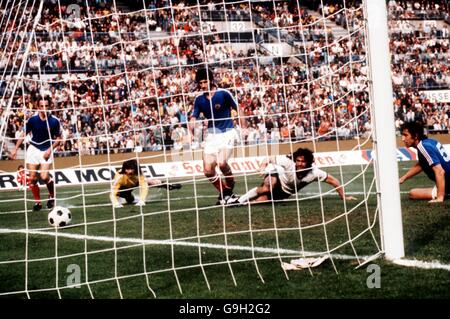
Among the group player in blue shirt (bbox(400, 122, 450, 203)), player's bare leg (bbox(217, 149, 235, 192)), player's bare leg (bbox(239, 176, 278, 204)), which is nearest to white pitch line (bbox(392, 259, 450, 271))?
player in blue shirt (bbox(400, 122, 450, 203))

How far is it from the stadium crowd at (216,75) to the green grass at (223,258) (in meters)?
1.11

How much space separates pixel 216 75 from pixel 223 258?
1451 cm

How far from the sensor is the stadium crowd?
872cm

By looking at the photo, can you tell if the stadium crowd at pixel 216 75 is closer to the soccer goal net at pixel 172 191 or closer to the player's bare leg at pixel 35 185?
the soccer goal net at pixel 172 191

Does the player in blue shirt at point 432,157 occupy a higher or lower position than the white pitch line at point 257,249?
higher

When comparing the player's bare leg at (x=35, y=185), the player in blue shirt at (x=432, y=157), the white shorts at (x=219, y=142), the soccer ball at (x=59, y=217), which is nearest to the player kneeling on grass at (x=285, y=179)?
the white shorts at (x=219, y=142)

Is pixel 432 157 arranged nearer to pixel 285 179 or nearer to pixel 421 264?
pixel 285 179

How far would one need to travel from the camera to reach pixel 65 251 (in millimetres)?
6109

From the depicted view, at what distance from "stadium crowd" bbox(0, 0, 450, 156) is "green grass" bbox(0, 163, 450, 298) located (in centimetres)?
111

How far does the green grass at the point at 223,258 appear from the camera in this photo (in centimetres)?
412

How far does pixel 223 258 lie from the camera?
521 centimetres

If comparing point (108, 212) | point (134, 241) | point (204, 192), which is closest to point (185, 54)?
point (204, 192)
